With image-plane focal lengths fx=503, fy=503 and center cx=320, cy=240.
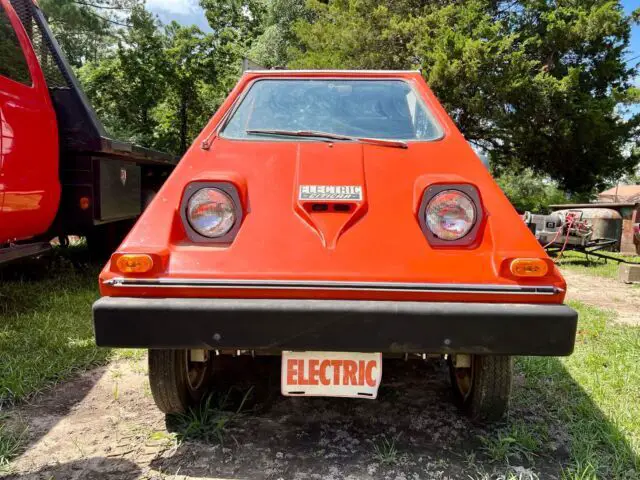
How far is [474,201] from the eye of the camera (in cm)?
200

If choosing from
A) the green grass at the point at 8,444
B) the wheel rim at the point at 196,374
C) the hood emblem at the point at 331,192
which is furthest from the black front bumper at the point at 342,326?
the green grass at the point at 8,444

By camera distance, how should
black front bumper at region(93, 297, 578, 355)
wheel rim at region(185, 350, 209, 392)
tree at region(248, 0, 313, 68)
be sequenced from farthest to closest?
tree at region(248, 0, 313, 68) < wheel rim at region(185, 350, 209, 392) < black front bumper at region(93, 297, 578, 355)

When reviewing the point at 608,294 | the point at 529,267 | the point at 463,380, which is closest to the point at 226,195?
the point at 529,267

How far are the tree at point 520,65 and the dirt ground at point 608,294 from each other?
29.1 ft

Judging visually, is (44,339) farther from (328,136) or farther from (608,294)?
(608,294)

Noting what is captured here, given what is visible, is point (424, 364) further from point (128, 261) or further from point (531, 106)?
point (531, 106)

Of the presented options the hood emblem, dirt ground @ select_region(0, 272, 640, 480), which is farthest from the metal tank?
the hood emblem

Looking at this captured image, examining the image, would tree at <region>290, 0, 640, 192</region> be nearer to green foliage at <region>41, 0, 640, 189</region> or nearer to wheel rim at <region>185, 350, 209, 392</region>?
green foliage at <region>41, 0, 640, 189</region>

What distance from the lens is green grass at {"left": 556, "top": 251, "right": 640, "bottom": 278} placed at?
23.7ft

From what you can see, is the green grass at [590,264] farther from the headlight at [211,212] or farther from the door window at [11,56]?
the door window at [11,56]

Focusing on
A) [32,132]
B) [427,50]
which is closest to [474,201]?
[32,132]

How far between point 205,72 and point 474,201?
15.5 m

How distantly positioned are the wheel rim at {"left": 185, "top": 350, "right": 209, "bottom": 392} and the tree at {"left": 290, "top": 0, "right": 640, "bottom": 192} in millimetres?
13173

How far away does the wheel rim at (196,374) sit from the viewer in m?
2.32
